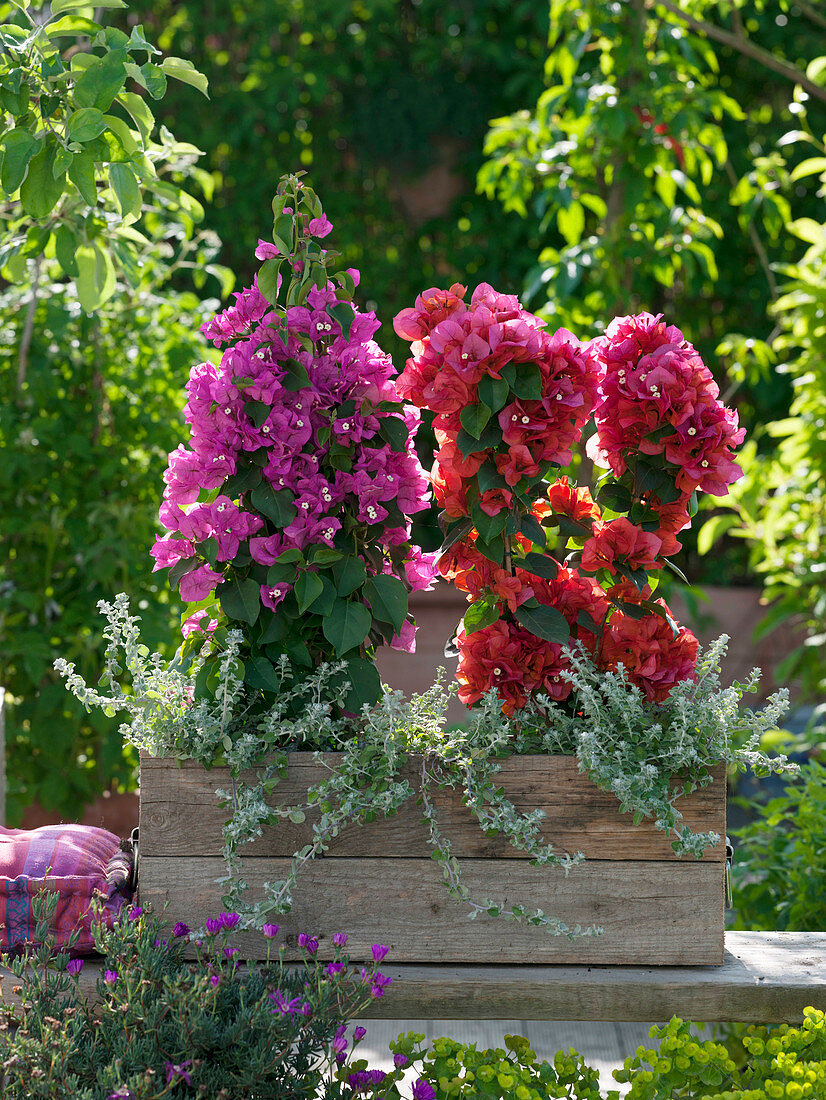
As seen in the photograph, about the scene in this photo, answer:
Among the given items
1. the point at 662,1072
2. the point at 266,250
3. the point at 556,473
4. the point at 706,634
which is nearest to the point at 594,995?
the point at 662,1072

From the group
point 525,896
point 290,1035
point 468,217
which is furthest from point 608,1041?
point 468,217

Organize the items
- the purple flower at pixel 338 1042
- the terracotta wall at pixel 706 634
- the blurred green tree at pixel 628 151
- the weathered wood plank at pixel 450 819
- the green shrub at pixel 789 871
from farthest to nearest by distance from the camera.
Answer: the terracotta wall at pixel 706 634, the blurred green tree at pixel 628 151, the green shrub at pixel 789 871, the weathered wood plank at pixel 450 819, the purple flower at pixel 338 1042

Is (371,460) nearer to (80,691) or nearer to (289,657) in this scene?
(289,657)

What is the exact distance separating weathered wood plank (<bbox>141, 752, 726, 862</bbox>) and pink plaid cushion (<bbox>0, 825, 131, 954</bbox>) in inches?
3.2

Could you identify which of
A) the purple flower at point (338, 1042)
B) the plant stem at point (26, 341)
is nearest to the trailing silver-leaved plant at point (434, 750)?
the purple flower at point (338, 1042)

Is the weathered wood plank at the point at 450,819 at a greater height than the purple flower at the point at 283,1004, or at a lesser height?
greater

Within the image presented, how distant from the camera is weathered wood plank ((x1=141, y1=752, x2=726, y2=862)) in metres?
1.13

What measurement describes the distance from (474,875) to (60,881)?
456 mm

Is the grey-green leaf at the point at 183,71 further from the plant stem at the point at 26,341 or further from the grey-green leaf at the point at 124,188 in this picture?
the plant stem at the point at 26,341

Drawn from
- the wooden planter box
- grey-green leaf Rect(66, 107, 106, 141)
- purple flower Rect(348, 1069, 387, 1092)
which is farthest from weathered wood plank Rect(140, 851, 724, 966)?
grey-green leaf Rect(66, 107, 106, 141)

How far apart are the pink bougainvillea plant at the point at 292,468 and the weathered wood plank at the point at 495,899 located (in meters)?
0.20

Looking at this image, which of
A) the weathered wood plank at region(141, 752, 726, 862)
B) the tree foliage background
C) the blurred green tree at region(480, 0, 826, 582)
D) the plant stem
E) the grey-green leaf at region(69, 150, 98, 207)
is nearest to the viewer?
the weathered wood plank at region(141, 752, 726, 862)

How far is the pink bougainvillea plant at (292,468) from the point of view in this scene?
1156 mm

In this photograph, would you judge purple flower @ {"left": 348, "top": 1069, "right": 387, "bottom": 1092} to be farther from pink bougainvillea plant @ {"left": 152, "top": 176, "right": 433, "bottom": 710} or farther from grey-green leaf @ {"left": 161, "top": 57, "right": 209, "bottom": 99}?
grey-green leaf @ {"left": 161, "top": 57, "right": 209, "bottom": 99}
